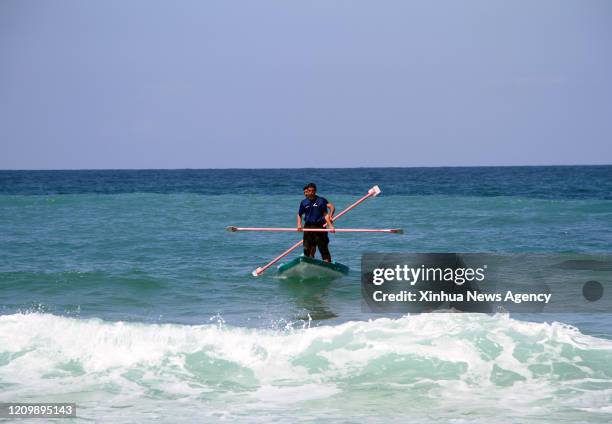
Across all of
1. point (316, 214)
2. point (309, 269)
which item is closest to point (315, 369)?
point (309, 269)

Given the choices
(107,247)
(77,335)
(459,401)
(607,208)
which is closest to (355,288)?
(77,335)

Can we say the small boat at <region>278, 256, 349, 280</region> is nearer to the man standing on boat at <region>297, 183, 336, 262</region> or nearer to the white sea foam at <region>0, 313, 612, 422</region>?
the man standing on boat at <region>297, 183, 336, 262</region>

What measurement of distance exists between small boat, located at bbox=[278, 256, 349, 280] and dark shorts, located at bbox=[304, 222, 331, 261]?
0.26m

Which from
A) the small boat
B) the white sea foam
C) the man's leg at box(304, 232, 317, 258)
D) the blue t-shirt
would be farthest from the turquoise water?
A: the blue t-shirt

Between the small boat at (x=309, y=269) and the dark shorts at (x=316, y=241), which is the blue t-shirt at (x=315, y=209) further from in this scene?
the small boat at (x=309, y=269)

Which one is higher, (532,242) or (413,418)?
(532,242)

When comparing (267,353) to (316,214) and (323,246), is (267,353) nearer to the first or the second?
(316,214)

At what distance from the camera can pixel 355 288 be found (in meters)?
15.0

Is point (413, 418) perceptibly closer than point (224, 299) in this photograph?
Yes

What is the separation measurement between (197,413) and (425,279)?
8877 millimetres

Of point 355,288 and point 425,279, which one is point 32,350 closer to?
point 355,288

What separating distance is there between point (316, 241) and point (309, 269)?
0.65 meters

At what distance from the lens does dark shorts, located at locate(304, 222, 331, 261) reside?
15.4 meters

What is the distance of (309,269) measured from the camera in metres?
15.3
